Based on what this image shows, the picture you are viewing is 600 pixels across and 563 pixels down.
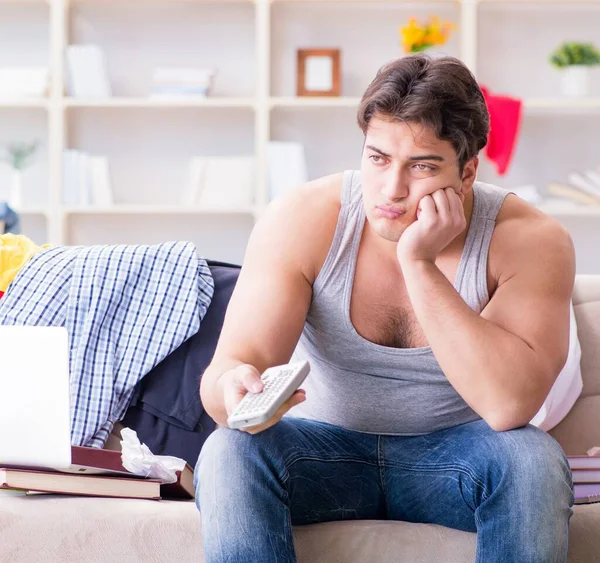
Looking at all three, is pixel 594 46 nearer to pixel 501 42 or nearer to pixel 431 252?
pixel 501 42

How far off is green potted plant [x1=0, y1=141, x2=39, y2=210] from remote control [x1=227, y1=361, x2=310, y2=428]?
2881 mm

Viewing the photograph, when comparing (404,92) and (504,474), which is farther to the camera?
(404,92)

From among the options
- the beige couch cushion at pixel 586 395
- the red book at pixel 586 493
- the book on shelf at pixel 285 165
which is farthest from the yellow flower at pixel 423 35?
the red book at pixel 586 493

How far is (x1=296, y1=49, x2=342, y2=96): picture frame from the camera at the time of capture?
389 centimetres

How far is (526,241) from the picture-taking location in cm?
151

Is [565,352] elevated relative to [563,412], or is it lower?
elevated

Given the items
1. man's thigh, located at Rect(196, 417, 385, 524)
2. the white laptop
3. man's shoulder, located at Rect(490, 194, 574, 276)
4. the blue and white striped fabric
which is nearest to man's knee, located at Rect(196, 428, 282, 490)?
man's thigh, located at Rect(196, 417, 385, 524)

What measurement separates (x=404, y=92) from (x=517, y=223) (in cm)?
30

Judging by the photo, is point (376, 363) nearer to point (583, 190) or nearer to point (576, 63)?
point (583, 190)

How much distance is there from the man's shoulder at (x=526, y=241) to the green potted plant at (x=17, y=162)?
2734 mm

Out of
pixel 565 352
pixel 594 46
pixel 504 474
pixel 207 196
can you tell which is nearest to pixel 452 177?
pixel 565 352

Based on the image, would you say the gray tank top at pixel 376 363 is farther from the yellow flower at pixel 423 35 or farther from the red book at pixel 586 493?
the yellow flower at pixel 423 35

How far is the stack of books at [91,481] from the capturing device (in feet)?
4.95

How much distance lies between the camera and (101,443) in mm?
1859
